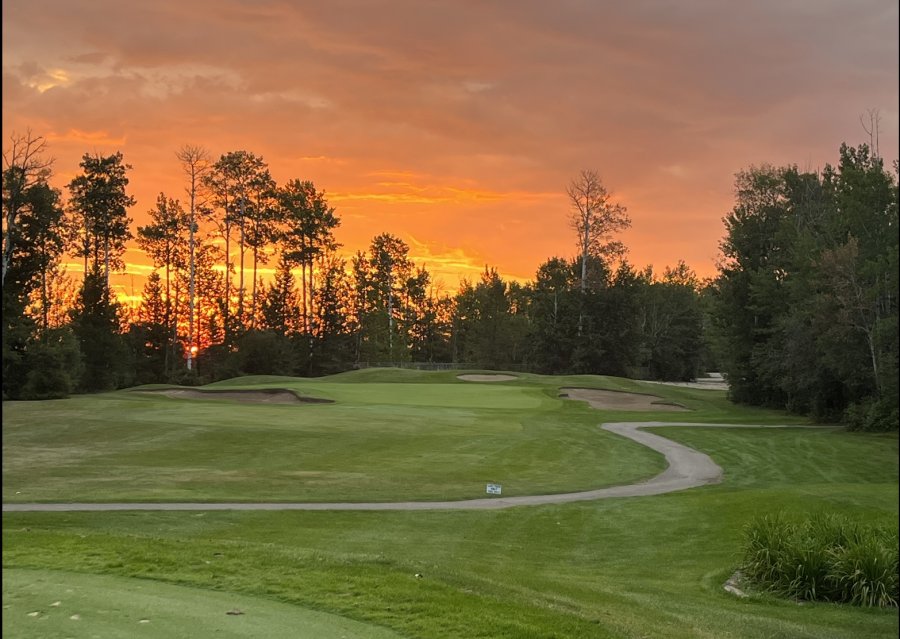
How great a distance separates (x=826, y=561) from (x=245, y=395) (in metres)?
34.2

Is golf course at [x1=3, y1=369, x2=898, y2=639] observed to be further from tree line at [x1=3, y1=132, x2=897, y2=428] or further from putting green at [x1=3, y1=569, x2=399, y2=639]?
tree line at [x1=3, y1=132, x2=897, y2=428]

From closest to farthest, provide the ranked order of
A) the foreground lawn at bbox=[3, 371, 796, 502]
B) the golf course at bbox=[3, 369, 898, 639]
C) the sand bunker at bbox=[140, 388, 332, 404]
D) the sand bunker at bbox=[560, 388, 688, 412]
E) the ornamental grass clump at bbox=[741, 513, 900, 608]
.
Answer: the golf course at bbox=[3, 369, 898, 639]
the ornamental grass clump at bbox=[741, 513, 900, 608]
the foreground lawn at bbox=[3, 371, 796, 502]
the sand bunker at bbox=[140, 388, 332, 404]
the sand bunker at bbox=[560, 388, 688, 412]

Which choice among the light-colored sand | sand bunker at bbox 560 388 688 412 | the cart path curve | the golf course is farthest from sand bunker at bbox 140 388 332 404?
the cart path curve

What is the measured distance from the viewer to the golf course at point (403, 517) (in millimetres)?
A: 7145

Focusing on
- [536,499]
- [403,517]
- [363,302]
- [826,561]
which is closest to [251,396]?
[536,499]

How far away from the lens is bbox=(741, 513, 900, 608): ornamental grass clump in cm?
906

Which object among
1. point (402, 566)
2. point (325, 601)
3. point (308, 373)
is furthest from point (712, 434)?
point (308, 373)

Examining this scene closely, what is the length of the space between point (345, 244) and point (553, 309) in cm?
2616

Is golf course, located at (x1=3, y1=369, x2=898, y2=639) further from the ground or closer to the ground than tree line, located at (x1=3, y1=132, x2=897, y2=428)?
closer to the ground

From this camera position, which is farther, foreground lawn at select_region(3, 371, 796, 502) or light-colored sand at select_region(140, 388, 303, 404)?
light-colored sand at select_region(140, 388, 303, 404)

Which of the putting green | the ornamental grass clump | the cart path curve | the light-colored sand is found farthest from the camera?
the light-colored sand

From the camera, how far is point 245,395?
39531 mm

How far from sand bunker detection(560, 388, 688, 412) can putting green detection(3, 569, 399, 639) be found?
3672cm

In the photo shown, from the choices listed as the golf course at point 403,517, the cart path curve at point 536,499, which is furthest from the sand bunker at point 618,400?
the cart path curve at point 536,499
